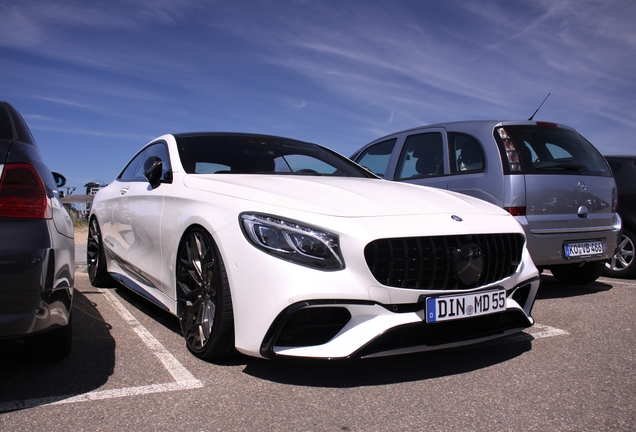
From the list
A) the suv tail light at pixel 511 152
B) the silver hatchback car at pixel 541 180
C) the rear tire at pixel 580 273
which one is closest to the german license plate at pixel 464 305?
the silver hatchback car at pixel 541 180

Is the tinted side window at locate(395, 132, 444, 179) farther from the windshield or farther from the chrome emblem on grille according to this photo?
the chrome emblem on grille

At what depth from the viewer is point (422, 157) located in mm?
5914

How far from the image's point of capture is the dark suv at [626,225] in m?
6.44

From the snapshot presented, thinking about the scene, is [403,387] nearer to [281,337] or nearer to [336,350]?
[336,350]

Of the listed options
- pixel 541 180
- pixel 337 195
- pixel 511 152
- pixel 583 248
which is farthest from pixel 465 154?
pixel 337 195

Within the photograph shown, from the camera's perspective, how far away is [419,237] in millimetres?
2840

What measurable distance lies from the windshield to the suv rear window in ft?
4.59

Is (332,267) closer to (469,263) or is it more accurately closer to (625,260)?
(469,263)

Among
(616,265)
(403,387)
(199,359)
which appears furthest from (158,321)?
(616,265)

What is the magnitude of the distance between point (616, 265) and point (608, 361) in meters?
3.81

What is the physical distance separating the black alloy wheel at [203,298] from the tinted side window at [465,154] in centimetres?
280

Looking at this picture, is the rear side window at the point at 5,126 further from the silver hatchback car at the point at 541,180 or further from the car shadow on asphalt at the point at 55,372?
the silver hatchback car at the point at 541,180

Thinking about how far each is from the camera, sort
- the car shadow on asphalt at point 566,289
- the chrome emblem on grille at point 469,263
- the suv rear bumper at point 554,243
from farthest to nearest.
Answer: the car shadow on asphalt at point 566,289 → the suv rear bumper at point 554,243 → the chrome emblem on grille at point 469,263

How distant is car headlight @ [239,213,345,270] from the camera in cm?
267
